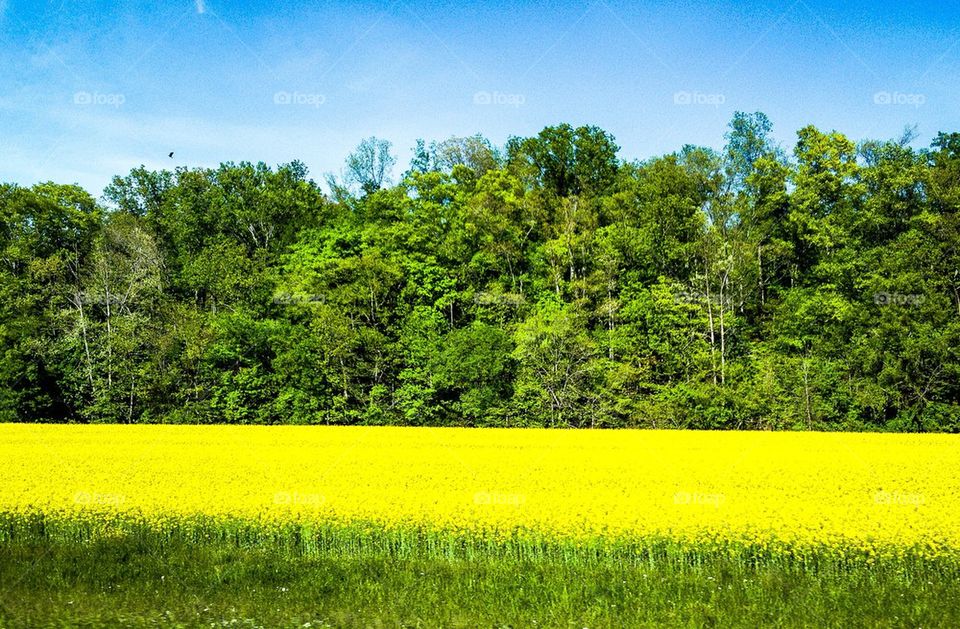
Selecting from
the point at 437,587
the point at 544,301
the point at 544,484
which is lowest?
the point at 544,484

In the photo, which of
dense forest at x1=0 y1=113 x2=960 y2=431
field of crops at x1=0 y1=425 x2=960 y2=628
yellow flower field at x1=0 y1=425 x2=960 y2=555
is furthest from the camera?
dense forest at x1=0 y1=113 x2=960 y2=431

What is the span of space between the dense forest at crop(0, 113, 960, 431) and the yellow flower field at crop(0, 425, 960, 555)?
1001 centimetres

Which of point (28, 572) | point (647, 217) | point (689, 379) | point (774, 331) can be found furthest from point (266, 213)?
point (28, 572)

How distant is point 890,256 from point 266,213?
48624mm

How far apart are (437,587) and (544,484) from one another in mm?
8427

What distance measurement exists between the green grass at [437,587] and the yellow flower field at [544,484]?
0.99 m

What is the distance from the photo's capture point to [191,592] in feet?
32.9

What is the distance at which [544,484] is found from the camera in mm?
18250

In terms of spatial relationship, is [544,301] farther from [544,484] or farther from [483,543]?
[483,543]

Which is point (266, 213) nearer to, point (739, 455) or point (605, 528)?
point (739, 455)

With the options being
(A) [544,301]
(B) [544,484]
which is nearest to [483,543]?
(B) [544,484]

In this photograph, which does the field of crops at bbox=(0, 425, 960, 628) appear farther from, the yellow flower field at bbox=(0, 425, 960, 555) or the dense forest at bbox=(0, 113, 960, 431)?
the dense forest at bbox=(0, 113, 960, 431)

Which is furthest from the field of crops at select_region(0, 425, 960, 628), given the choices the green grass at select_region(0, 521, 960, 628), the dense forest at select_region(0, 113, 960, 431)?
the dense forest at select_region(0, 113, 960, 431)

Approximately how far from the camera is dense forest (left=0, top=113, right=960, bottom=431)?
132 ft
